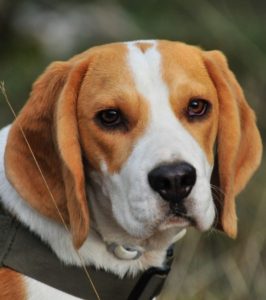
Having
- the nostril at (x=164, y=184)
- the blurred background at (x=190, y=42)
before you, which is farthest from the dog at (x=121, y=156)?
the blurred background at (x=190, y=42)

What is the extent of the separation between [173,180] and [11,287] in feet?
3.12

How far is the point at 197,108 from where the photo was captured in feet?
18.5

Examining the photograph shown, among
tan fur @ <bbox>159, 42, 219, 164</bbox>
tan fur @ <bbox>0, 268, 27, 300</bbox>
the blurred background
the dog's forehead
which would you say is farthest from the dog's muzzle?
the blurred background

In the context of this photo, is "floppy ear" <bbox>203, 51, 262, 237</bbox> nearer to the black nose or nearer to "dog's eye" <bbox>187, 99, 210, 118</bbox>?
"dog's eye" <bbox>187, 99, 210, 118</bbox>

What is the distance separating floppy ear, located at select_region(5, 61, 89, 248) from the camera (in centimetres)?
547

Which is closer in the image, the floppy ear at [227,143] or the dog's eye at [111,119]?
the dog's eye at [111,119]

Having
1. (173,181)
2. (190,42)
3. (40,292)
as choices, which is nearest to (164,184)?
(173,181)

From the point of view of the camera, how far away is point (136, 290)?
576cm

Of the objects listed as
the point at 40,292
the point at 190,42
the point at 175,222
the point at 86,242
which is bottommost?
the point at 190,42

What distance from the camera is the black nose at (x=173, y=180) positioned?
5.18 m

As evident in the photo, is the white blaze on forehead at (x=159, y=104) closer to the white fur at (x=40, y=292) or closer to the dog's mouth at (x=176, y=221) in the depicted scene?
the dog's mouth at (x=176, y=221)

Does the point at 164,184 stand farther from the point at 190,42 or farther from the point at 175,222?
the point at 190,42

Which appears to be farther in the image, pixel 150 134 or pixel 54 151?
pixel 54 151

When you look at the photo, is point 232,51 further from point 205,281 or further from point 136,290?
point 136,290
